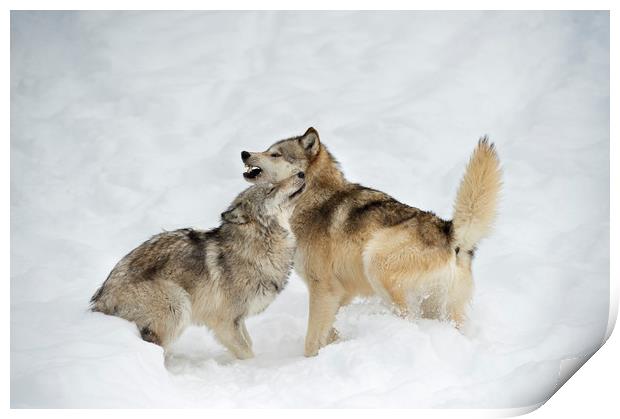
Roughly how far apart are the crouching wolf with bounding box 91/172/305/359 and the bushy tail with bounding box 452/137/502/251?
142 cm

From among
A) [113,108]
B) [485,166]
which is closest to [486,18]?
[485,166]

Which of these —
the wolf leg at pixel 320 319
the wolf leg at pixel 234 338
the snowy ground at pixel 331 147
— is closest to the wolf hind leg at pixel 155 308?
the snowy ground at pixel 331 147

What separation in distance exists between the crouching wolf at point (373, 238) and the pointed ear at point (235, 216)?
454 millimetres

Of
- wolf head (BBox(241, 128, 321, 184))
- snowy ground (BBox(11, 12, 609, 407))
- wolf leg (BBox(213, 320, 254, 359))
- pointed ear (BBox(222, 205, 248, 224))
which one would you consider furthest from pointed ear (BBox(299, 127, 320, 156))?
wolf leg (BBox(213, 320, 254, 359))

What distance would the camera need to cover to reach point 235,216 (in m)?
5.97

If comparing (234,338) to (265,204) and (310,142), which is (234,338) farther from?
(310,142)

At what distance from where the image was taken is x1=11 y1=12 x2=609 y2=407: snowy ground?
4.77 metres

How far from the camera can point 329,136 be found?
10.1m

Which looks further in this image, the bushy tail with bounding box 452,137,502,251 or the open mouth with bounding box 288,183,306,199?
the open mouth with bounding box 288,183,306,199

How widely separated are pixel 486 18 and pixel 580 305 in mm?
4077

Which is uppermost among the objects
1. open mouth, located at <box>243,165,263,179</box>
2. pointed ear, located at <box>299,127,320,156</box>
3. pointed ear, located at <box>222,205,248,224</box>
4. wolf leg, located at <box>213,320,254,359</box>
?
pointed ear, located at <box>299,127,320,156</box>

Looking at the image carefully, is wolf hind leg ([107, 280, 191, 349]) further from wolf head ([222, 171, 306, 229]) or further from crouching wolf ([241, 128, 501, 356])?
crouching wolf ([241, 128, 501, 356])

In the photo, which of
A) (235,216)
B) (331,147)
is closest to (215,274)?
(235,216)
